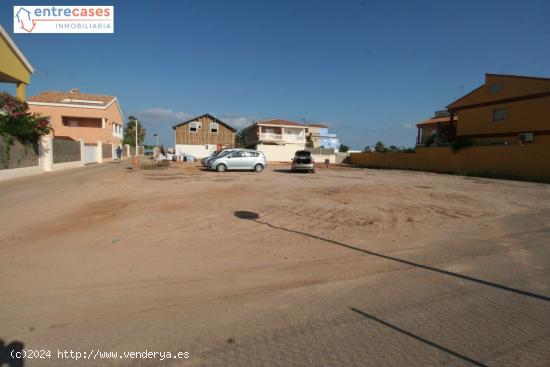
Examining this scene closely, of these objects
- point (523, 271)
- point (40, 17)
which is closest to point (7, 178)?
point (40, 17)

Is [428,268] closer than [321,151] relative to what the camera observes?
Yes

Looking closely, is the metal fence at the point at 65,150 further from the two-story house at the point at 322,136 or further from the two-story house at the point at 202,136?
the two-story house at the point at 322,136

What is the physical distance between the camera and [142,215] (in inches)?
318

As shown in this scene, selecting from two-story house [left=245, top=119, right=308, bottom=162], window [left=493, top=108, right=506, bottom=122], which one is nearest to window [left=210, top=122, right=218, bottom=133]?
two-story house [left=245, top=119, right=308, bottom=162]

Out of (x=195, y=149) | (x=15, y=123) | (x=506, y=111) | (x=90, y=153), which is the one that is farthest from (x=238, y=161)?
(x=195, y=149)

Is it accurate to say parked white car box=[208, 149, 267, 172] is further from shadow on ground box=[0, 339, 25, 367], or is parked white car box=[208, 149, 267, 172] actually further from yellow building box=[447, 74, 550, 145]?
shadow on ground box=[0, 339, 25, 367]

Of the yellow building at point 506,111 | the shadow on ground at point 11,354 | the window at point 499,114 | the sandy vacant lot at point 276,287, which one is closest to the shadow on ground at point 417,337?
the sandy vacant lot at point 276,287

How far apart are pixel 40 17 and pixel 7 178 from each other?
26.3 ft

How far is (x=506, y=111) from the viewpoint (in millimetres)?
27406

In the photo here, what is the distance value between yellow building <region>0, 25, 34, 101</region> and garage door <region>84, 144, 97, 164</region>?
32.9 ft

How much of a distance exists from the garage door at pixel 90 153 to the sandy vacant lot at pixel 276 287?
80.8 feet

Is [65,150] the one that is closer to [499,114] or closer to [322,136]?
[499,114]

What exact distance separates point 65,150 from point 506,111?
117ft

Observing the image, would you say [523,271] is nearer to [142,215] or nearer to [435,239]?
[435,239]
